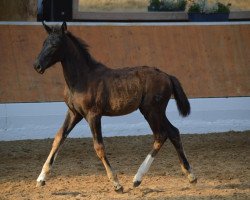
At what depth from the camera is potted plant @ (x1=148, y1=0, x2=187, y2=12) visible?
12820mm

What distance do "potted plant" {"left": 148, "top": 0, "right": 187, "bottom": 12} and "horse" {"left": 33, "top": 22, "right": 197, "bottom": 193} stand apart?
4.89 m

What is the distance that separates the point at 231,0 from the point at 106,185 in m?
6.08

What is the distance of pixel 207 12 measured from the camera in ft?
42.1

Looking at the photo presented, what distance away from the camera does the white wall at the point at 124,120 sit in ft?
36.4

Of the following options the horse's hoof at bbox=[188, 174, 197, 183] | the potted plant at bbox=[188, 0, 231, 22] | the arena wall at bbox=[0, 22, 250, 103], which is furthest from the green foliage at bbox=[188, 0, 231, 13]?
the horse's hoof at bbox=[188, 174, 197, 183]

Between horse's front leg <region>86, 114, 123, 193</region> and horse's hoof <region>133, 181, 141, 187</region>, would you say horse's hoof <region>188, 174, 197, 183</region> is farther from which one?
horse's front leg <region>86, 114, 123, 193</region>

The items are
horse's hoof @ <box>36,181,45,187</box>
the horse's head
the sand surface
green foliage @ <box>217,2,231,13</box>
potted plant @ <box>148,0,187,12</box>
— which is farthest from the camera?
green foliage @ <box>217,2,231,13</box>

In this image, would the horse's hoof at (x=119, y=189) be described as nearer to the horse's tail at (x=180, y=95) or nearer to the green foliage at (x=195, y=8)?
the horse's tail at (x=180, y=95)

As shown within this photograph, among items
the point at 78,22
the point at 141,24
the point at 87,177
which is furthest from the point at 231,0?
the point at 87,177

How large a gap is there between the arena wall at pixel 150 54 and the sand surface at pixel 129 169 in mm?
824

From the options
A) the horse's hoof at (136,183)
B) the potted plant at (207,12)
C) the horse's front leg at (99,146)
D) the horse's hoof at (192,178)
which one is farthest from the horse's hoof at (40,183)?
the potted plant at (207,12)

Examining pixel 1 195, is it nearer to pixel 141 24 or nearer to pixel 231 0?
pixel 141 24

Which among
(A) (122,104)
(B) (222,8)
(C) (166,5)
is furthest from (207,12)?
(A) (122,104)

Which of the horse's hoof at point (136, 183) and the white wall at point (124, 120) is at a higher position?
the horse's hoof at point (136, 183)
